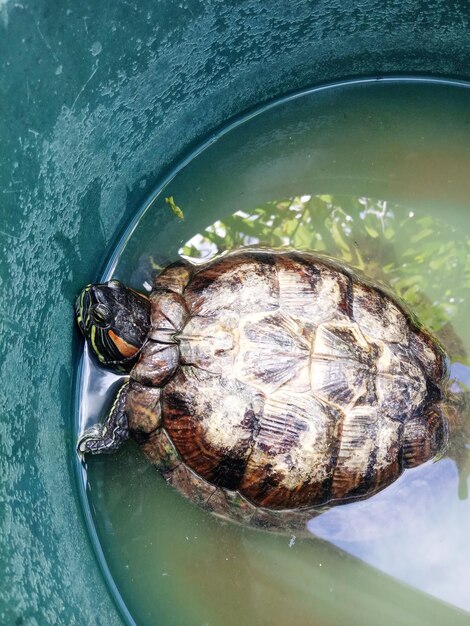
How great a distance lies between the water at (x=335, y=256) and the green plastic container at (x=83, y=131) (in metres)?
0.11

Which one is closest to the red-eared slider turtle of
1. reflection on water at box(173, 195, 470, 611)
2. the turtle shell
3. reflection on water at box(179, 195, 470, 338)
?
the turtle shell

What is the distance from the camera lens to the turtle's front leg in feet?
7.88

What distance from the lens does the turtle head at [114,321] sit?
2.32 meters

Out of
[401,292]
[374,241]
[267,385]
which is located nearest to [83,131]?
[267,385]

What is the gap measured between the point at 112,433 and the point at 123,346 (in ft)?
1.14

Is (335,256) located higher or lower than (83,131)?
lower

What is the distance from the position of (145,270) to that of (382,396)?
1175 mm

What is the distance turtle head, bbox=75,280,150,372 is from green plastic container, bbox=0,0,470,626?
0.32ft

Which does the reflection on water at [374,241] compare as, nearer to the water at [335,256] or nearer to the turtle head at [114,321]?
the water at [335,256]

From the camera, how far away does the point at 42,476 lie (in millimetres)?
2178

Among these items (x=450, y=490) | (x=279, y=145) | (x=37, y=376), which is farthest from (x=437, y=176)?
(x=37, y=376)

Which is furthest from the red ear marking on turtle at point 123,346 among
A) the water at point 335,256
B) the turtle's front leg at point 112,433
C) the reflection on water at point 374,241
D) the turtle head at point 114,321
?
the reflection on water at point 374,241

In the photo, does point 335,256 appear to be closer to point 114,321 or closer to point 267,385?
point 267,385

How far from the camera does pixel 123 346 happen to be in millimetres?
2363
